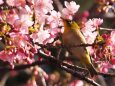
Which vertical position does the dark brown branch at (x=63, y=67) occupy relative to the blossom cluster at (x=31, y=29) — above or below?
below

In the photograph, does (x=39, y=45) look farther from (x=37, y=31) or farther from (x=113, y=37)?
(x=113, y=37)

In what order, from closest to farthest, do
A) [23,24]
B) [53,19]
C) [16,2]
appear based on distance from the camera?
1. [23,24]
2. [16,2]
3. [53,19]

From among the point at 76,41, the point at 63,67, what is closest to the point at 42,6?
the point at 76,41

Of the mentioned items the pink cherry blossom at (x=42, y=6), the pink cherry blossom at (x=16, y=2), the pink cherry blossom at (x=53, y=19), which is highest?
the pink cherry blossom at (x=16, y=2)

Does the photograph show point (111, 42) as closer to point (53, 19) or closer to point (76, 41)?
point (76, 41)

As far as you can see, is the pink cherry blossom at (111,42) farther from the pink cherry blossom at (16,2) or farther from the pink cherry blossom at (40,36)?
the pink cherry blossom at (16,2)

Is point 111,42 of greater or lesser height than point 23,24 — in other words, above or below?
below

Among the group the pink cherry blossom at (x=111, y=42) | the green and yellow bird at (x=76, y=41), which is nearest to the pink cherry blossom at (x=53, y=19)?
the green and yellow bird at (x=76, y=41)

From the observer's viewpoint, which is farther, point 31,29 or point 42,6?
point 42,6

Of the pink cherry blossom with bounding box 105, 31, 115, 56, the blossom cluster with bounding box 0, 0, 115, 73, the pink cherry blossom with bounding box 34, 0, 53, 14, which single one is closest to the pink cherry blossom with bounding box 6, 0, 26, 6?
the blossom cluster with bounding box 0, 0, 115, 73

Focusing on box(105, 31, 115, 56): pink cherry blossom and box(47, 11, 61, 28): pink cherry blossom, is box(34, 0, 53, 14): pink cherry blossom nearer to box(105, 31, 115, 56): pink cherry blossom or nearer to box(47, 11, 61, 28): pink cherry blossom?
box(47, 11, 61, 28): pink cherry blossom
